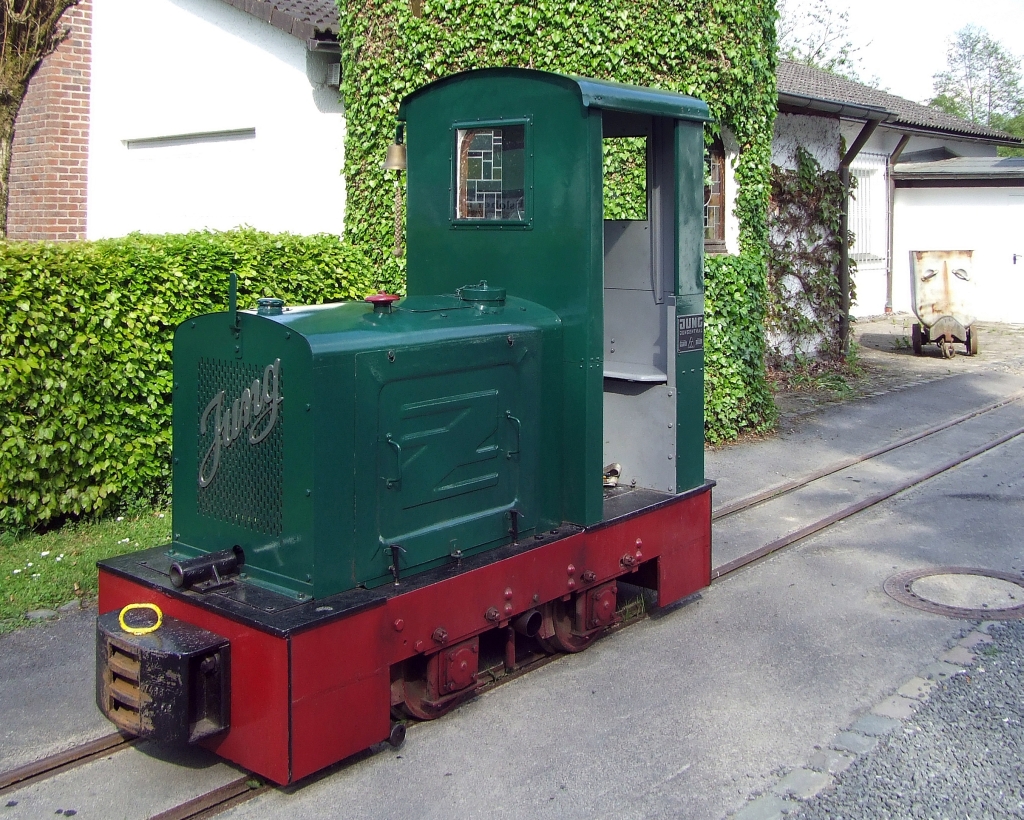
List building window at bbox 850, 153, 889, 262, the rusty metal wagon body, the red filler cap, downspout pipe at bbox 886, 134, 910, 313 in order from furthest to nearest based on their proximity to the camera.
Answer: downspout pipe at bbox 886, 134, 910, 313
building window at bbox 850, 153, 889, 262
the rusty metal wagon body
the red filler cap

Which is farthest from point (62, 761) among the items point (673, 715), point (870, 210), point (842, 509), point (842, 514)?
point (870, 210)

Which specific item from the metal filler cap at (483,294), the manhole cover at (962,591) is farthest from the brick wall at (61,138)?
the manhole cover at (962,591)

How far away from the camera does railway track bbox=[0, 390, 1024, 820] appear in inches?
157

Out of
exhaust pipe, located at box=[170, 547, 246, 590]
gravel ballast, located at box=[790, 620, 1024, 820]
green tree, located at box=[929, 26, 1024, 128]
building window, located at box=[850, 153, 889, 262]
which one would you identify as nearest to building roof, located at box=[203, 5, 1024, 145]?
building window, located at box=[850, 153, 889, 262]

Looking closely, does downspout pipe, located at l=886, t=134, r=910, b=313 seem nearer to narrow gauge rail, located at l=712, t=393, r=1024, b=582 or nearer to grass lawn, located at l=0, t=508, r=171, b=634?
narrow gauge rail, located at l=712, t=393, r=1024, b=582

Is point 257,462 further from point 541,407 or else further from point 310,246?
point 310,246

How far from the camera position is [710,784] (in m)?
4.14

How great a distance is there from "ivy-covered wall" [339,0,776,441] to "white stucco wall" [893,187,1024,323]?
12518 millimetres

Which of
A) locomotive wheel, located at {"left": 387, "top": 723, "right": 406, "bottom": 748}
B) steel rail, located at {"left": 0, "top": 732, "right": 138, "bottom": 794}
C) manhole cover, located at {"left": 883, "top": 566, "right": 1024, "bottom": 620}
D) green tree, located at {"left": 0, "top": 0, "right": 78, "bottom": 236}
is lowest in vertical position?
steel rail, located at {"left": 0, "top": 732, "right": 138, "bottom": 794}

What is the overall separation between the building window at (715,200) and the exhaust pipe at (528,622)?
22.6 feet

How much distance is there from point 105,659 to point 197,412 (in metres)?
1.07

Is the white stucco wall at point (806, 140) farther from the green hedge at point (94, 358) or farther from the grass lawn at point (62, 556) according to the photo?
the grass lawn at point (62, 556)

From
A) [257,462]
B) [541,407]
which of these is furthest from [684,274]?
[257,462]

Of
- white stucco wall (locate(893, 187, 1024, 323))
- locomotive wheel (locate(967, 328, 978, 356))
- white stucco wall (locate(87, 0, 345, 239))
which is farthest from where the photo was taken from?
white stucco wall (locate(893, 187, 1024, 323))
